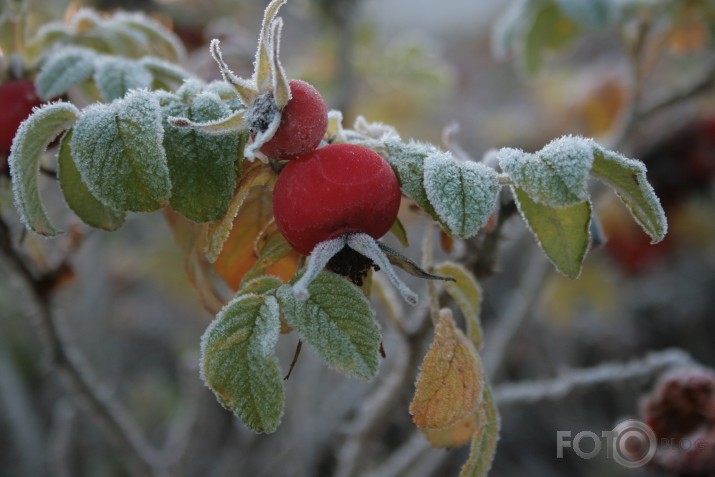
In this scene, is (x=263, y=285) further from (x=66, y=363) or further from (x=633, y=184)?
(x=66, y=363)

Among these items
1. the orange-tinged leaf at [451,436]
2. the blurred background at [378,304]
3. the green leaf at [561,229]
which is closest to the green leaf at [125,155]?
the green leaf at [561,229]

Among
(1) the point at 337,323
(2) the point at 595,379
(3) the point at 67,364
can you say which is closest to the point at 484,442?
(1) the point at 337,323

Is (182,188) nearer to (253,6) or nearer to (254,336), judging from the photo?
(254,336)

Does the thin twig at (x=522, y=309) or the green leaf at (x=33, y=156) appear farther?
the thin twig at (x=522, y=309)

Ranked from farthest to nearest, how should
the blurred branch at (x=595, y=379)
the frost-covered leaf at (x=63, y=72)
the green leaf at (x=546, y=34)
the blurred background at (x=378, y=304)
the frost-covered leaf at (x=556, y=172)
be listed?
1. the blurred background at (x=378, y=304)
2. the green leaf at (x=546, y=34)
3. the blurred branch at (x=595, y=379)
4. the frost-covered leaf at (x=63, y=72)
5. the frost-covered leaf at (x=556, y=172)

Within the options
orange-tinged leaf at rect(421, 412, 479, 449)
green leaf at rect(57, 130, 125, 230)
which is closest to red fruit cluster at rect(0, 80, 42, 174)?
green leaf at rect(57, 130, 125, 230)

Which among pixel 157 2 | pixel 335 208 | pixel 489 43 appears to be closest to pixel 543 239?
pixel 335 208

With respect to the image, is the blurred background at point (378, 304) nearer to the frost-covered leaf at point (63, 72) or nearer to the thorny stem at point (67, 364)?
the thorny stem at point (67, 364)
